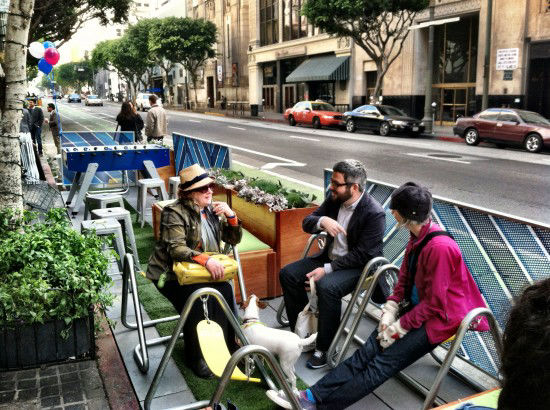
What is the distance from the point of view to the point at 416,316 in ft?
11.3

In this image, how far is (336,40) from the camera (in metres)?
37.7

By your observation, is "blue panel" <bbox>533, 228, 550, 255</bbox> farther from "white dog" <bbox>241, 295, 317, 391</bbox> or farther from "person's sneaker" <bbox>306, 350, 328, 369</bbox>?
Result: "person's sneaker" <bbox>306, 350, 328, 369</bbox>

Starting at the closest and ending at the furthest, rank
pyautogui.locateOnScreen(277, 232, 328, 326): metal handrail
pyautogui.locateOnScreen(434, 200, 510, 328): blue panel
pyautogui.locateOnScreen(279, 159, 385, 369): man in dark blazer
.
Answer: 1. pyautogui.locateOnScreen(434, 200, 510, 328): blue panel
2. pyautogui.locateOnScreen(279, 159, 385, 369): man in dark blazer
3. pyautogui.locateOnScreen(277, 232, 328, 326): metal handrail

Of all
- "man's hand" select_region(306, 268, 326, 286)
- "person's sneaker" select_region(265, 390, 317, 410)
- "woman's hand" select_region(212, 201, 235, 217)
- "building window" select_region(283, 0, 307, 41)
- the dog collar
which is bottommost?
"person's sneaker" select_region(265, 390, 317, 410)

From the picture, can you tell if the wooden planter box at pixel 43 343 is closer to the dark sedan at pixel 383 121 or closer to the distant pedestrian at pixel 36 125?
the distant pedestrian at pixel 36 125

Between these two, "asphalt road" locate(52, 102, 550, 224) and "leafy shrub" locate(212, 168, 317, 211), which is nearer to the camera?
"leafy shrub" locate(212, 168, 317, 211)

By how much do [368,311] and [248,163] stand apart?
11.4 meters

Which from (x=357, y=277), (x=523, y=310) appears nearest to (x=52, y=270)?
(x=357, y=277)

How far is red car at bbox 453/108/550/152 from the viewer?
1836cm

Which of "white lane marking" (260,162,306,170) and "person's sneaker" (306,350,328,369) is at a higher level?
"white lane marking" (260,162,306,170)

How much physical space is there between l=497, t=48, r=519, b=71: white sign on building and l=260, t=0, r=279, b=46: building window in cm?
2496

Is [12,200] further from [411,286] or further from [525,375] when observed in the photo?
[525,375]

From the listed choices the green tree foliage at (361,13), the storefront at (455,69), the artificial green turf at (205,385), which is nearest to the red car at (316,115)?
the green tree foliage at (361,13)

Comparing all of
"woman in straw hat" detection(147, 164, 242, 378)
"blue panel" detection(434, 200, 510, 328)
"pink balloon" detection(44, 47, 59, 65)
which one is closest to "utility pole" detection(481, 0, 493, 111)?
"pink balloon" detection(44, 47, 59, 65)
